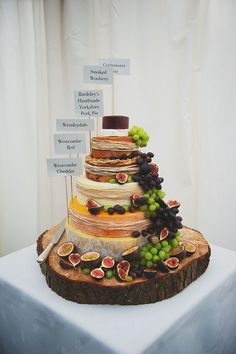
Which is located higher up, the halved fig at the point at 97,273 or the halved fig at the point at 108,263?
the halved fig at the point at 108,263

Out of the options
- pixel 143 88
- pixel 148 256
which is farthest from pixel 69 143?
pixel 143 88

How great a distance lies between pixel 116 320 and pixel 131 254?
28 centimetres

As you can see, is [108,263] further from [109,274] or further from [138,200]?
[138,200]

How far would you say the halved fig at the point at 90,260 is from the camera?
57.6 inches

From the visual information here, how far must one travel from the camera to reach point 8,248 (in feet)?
9.37

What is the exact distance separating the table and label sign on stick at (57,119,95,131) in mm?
741

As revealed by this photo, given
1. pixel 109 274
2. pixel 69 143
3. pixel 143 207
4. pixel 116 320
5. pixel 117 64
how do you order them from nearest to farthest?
pixel 116 320, pixel 109 274, pixel 143 207, pixel 69 143, pixel 117 64

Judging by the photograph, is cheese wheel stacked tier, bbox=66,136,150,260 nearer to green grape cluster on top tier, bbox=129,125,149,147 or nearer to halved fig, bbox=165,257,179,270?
green grape cluster on top tier, bbox=129,125,149,147

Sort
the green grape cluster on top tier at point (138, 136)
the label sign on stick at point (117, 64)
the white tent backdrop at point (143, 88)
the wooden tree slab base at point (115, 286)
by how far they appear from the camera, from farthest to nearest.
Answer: the white tent backdrop at point (143, 88)
the label sign on stick at point (117, 64)
the green grape cluster on top tier at point (138, 136)
the wooden tree slab base at point (115, 286)

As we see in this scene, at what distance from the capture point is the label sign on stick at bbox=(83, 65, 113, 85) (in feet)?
5.50

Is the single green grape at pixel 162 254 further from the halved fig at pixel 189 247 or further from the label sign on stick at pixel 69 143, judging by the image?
the label sign on stick at pixel 69 143

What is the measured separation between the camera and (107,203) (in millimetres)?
1563

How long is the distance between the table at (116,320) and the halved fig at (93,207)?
1.31ft

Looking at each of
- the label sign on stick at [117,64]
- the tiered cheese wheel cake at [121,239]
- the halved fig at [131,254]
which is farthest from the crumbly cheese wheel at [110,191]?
the label sign on stick at [117,64]
